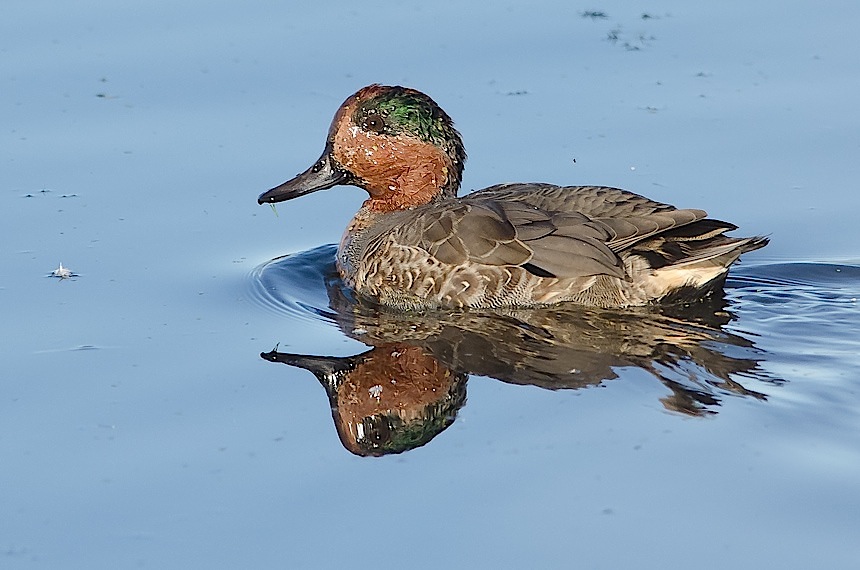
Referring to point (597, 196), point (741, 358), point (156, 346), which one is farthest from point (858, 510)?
point (156, 346)

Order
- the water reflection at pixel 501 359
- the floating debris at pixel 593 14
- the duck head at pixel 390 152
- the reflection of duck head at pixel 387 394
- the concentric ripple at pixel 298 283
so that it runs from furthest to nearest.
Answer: the floating debris at pixel 593 14 < the duck head at pixel 390 152 < the concentric ripple at pixel 298 283 < the water reflection at pixel 501 359 < the reflection of duck head at pixel 387 394

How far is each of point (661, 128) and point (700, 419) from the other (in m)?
4.08

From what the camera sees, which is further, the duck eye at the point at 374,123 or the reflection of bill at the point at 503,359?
the duck eye at the point at 374,123

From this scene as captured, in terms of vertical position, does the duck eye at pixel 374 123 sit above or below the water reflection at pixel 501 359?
above

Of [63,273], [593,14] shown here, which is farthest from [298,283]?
[593,14]

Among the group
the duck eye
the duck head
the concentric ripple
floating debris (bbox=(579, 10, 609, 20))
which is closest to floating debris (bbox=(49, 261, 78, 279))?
the concentric ripple

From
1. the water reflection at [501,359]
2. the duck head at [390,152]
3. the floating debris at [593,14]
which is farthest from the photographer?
the floating debris at [593,14]

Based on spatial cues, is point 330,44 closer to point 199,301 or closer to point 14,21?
point 14,21

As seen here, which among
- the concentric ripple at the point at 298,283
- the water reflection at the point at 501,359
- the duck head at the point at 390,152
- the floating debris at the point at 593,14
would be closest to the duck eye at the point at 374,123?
the duck head at the point at 390,152

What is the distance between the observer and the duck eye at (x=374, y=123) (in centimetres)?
898

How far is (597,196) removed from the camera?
8250 millimetres

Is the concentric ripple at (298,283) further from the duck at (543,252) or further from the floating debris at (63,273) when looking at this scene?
the floating debris at (63,273)

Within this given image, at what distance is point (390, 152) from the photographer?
9.03m

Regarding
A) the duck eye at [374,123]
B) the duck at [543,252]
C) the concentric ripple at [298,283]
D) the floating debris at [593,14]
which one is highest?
the floating debris at [593,14]
